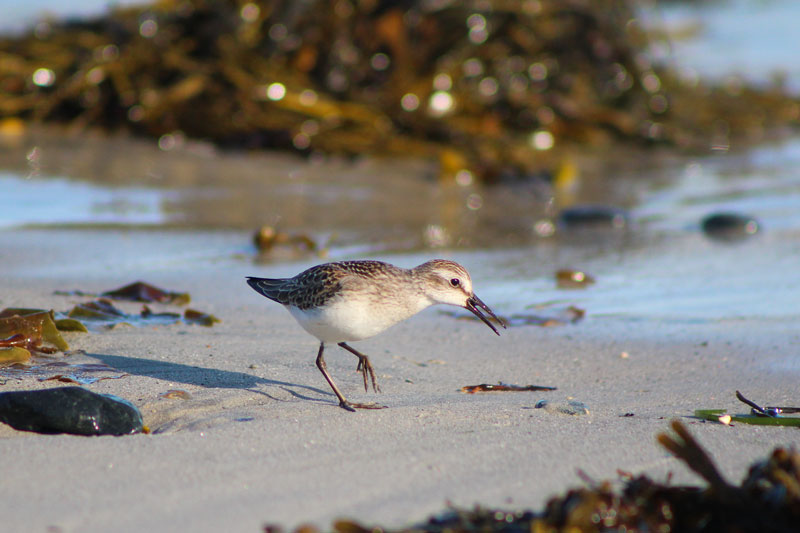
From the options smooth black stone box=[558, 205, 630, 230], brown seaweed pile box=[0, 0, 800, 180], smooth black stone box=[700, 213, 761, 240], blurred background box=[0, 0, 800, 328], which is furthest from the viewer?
brown seaweed pile box=[0, 0, 800, 180]

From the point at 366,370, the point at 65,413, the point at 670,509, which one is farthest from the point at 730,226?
the point at 65,413

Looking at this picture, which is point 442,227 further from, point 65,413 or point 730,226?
point 65,413

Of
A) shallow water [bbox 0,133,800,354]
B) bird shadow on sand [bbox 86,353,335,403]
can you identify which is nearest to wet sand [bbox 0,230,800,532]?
bird shadow on sand [bbox 86,353,335,403]

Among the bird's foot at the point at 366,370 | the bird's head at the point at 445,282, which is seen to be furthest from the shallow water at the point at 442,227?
the bird's foot at the point at 366,370

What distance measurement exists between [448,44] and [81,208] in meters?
4.31

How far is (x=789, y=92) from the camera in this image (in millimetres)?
11984

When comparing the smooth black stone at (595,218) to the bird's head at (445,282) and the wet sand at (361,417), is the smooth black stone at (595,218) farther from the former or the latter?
the bird's head at (445,282)

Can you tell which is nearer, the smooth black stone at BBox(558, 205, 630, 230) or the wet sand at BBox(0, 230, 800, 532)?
the wet sand at BBox(0, 230, 800, 532)

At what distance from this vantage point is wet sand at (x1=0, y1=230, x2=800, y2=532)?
255cm

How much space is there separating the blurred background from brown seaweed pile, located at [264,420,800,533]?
3294 millimetres

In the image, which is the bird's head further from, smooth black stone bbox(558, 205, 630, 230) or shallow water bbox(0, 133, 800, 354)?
smooth black stone bbox(558, 205, 630, 230)

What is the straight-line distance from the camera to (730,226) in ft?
22.4

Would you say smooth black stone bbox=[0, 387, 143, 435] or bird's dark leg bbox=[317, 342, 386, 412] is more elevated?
bird's dark leg bbox=[317, 342, 386, 412]

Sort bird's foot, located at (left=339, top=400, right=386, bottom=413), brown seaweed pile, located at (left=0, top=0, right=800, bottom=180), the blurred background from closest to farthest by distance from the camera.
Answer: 1. bird's foot, located at (left=339, top=400, right=386, bottom=413)
2. the blurred background
3. brown seaweed pile, located at (left=0, top=0, right=800, bottom=180)
